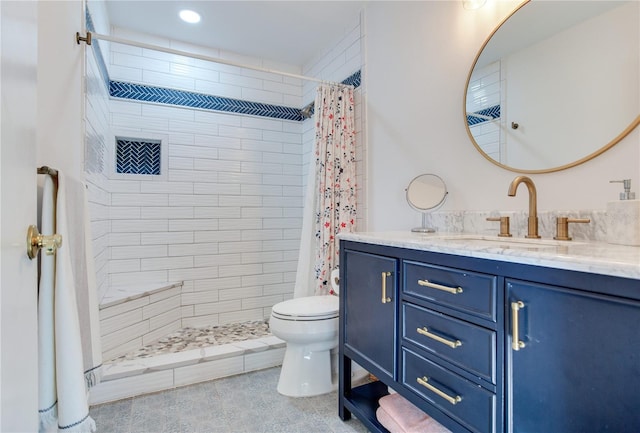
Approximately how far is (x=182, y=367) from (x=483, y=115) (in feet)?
7.01

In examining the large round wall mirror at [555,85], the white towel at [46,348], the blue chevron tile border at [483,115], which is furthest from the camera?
the blue chevron tile border at [483,115]

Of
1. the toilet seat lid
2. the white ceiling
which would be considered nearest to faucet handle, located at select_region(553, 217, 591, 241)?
the toilet seat lid

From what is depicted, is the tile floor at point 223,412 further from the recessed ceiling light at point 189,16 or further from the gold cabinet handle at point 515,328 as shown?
the recessed ceiling light at point 189,16

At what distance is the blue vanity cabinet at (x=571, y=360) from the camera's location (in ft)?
2.18

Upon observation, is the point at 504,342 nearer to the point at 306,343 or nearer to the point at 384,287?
the point at 384,287

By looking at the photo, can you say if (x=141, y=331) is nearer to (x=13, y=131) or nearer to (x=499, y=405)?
(x=13, y=131)

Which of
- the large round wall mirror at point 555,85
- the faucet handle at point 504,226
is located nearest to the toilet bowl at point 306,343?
the faucet handle at point 504,226

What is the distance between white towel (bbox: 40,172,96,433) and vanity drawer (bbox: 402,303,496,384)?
1076 mm

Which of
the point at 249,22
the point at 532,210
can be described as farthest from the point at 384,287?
the point at 249,22

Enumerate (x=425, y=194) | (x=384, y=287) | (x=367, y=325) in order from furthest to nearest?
(x=425, y=194) < (x=367, y=325) < (x=384, y=287)

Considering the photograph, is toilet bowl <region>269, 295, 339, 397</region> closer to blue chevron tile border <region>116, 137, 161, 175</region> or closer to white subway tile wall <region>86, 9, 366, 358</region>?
white subway tile wall <region>86, 9, 366, 358</region>

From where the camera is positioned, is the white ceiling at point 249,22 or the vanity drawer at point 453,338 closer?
the vanity drawer at point 453,338

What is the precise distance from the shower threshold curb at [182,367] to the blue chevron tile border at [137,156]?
4.97 ft

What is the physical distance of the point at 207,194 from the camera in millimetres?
2975
